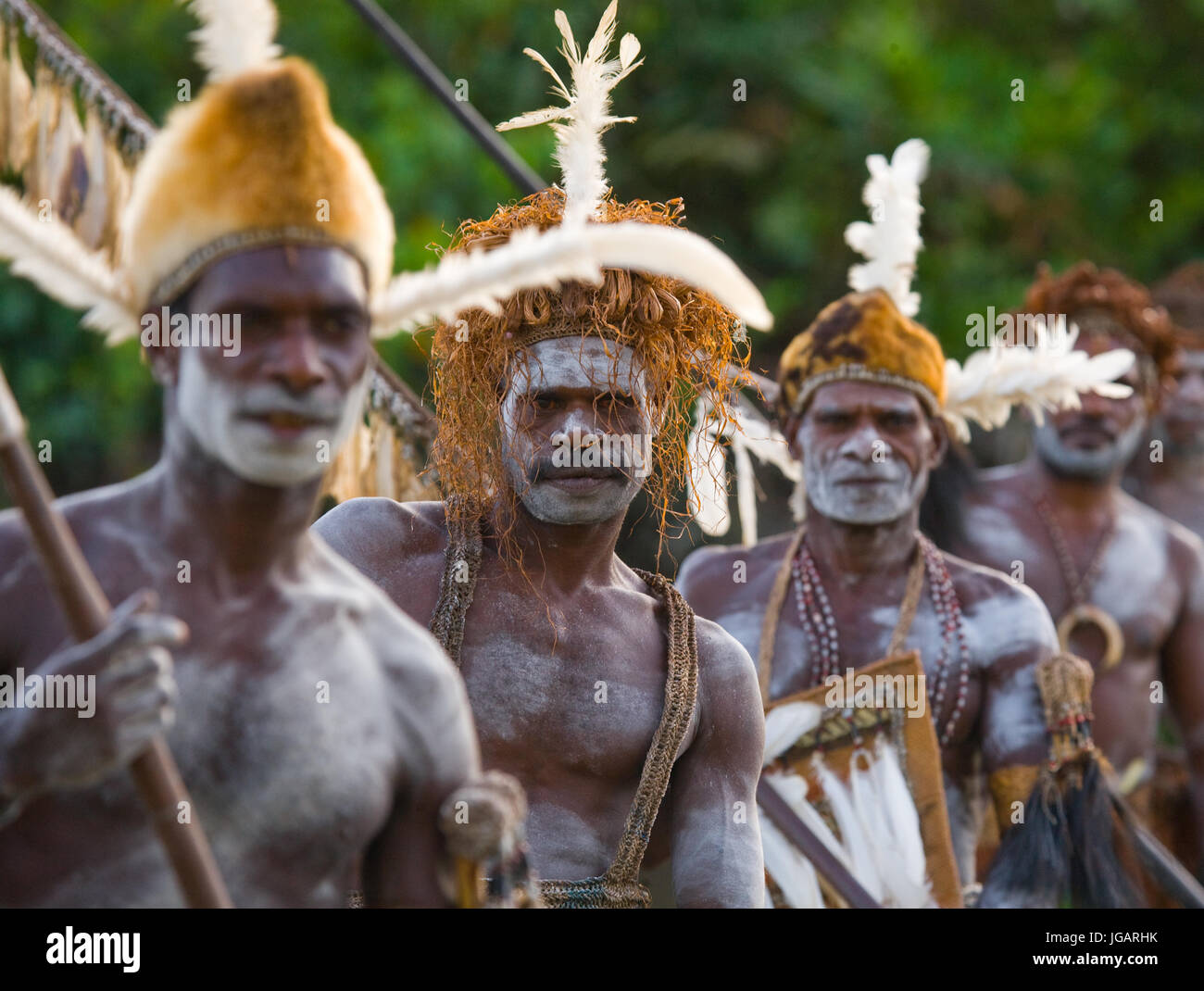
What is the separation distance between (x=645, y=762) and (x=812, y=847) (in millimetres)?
1149

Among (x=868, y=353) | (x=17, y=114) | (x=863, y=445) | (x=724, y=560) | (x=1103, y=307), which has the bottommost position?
(x=724, y=560)

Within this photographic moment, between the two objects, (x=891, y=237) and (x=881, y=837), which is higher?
(x=891, y=237)

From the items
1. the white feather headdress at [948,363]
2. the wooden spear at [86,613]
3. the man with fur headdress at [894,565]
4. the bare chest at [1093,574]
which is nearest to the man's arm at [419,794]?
the wooden spear at [86,613]

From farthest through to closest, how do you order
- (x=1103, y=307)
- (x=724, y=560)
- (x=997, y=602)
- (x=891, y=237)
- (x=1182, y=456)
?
(x=1182, y=456) < (x=1103, y=307) < (x=724, y=560) < (x=891, y=237) < (x=997, y=602)

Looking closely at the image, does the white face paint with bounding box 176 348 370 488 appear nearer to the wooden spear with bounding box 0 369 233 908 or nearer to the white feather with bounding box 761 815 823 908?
the wooden spear with bounding box 0 369 233 908

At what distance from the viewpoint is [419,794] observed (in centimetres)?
235

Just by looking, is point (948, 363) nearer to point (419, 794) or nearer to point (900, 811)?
point (900, 811)

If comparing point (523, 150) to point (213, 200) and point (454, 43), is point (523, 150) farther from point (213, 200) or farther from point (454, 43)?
point (213, 200)

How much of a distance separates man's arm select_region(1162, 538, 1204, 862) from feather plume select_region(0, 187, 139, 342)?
488 cm

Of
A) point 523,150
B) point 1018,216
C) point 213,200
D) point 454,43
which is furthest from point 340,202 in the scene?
point 1018,216

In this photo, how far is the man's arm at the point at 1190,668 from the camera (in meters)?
6.43

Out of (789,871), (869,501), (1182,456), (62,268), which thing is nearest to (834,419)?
(869,501)

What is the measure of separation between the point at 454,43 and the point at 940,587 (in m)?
6.37

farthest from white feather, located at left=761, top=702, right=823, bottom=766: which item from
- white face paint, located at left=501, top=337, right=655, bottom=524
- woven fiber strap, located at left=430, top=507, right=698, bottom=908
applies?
white face paint, located at left=501, top=337, right=655, bottom=524
